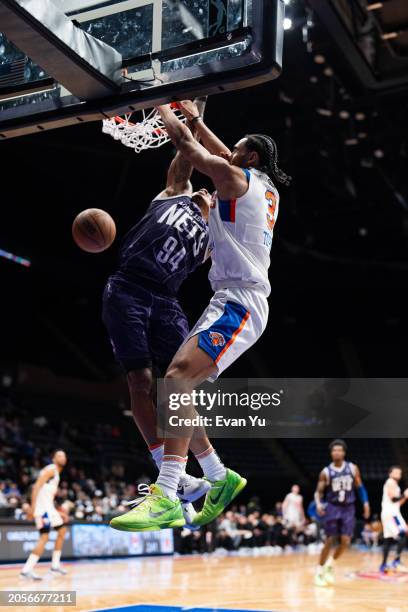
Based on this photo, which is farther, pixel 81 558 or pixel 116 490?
pixel 116 490

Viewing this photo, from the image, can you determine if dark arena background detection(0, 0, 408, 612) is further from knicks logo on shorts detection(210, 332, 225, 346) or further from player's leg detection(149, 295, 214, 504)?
knicks logo on shorts detection(210, 332, 225, 346)

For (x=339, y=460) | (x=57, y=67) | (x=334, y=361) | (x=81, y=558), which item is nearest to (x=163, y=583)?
(x=339, y=460)

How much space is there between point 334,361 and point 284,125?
1570cm

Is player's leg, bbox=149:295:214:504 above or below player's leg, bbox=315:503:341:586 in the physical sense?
A: above

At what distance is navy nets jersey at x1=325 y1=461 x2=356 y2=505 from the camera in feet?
39.1

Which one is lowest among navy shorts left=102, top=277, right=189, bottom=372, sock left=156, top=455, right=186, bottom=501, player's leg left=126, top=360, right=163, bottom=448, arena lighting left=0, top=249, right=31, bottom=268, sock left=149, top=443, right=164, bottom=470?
sock left=156, top=455, right=186, bottom=501

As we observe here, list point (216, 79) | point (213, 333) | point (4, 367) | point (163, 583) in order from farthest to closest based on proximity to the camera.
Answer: point (4, 367) → point (163, 583) → point (213, 333) → point (216, 79)

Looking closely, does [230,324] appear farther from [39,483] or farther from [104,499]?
[104,499]

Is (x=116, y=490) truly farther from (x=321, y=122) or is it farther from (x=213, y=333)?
(x=213, y=333)

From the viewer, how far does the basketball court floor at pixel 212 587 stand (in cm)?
868

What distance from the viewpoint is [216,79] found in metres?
3.69

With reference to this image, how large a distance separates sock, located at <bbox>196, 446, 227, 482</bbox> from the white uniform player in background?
16437 millimetres

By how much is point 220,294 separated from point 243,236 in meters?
0.34

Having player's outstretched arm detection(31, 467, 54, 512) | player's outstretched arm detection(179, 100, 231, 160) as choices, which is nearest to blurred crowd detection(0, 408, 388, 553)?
player's outstretched arm detection(31, 467, 54, 512)
